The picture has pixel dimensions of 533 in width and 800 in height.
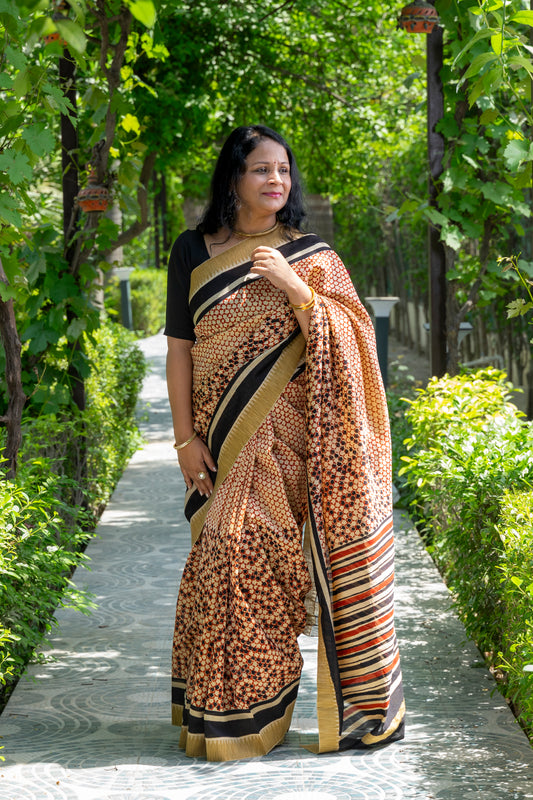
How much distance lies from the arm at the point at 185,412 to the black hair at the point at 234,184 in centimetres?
37

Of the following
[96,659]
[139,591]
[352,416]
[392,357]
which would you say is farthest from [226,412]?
[392,357]

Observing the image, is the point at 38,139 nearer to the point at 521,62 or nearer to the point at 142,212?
the point at 521,62

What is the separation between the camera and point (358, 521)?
2920 mm

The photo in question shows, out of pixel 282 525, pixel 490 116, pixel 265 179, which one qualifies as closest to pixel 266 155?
pixel 265 179

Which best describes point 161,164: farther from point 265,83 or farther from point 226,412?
point 226,412

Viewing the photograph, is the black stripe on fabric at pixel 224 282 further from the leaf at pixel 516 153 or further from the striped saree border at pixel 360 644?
the striped saree border at pixel 360 644

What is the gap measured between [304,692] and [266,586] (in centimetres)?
67

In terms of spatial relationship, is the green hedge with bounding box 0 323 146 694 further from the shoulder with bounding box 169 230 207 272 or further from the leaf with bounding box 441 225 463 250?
the leaf with bounding box 441 225 463 250

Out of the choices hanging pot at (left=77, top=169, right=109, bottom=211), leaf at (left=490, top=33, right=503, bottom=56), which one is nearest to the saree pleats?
leaf at (left=490, top=33, right=503, bottom=56)

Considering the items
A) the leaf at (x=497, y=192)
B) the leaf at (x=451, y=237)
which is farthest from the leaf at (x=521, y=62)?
the leaf at (x=497, y=192)

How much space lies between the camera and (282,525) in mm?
2930

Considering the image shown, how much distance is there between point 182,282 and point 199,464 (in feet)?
1.76

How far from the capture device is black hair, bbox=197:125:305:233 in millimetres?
3002

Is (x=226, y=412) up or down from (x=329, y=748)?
up
